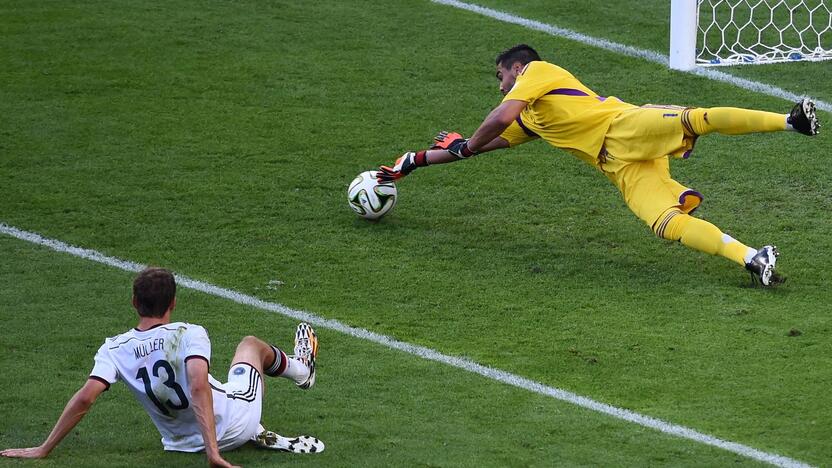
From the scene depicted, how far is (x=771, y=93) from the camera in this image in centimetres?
1041

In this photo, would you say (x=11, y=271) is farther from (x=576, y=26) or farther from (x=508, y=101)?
(x=576, y=26)

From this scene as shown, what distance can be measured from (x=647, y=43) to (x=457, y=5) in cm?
202

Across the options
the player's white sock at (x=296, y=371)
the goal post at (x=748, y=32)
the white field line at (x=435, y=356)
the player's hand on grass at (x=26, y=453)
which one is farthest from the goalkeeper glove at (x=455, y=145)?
the player's hand on grass at (x=26, y=453)

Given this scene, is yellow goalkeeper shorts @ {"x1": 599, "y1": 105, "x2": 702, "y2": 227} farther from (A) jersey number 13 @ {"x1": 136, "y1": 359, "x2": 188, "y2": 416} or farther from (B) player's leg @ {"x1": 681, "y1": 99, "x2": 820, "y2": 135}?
(A) jersey number 13 @ {"x1": 136, "y1": 359, "x2": 188, "y2": 416}

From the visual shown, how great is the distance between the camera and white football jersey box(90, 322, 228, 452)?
5199mm

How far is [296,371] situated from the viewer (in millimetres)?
5945

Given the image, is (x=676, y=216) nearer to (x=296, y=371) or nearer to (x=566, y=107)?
(x=566, y=107)

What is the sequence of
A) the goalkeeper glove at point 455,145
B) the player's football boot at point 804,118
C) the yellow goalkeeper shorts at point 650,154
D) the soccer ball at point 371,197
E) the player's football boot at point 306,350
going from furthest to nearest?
the soccer ball at point 371,197
the goalkeeper glove at point 455,145
the yellow goalkeeper shorts at point 650,154
the player's football boot at point 804,118
the player's football boot at point 306,350

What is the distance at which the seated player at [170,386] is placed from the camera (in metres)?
5.14

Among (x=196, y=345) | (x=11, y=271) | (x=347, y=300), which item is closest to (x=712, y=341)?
(x=347, y=300)

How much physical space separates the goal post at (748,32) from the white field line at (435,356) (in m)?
4.86

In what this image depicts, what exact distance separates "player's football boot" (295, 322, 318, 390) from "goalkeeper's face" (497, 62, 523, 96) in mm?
2567

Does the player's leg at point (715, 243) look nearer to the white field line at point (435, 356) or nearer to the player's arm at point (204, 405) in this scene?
the white field line at point (435, 356)

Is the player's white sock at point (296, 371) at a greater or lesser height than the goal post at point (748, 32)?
lesser
